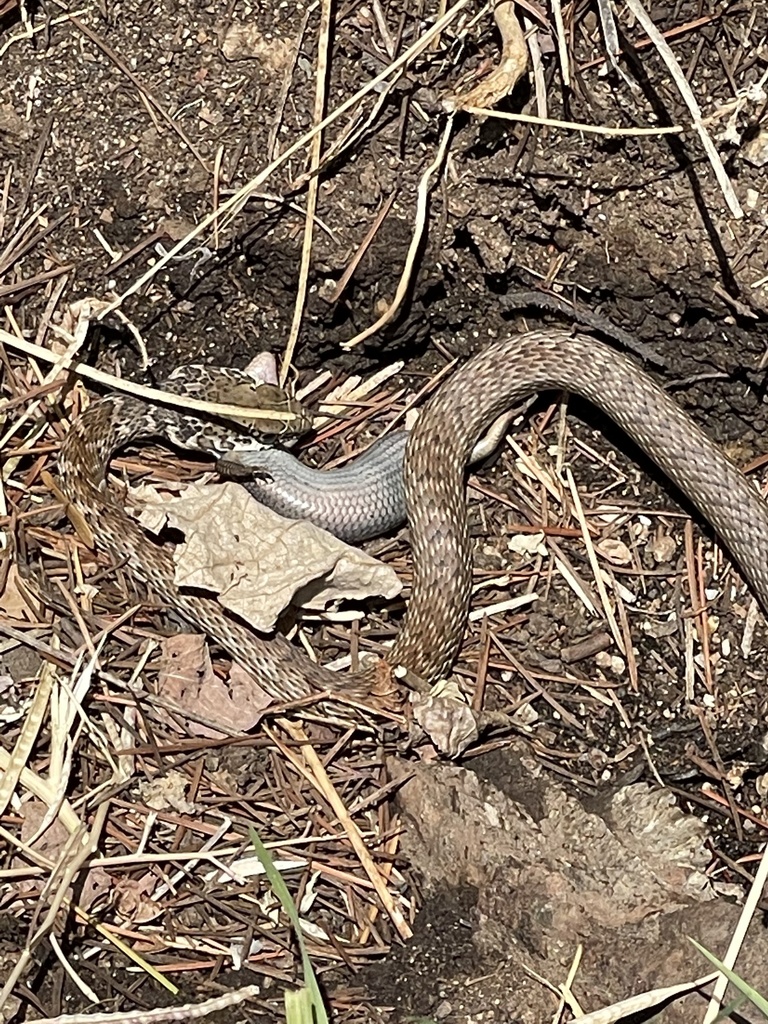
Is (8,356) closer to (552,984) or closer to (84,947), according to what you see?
(84,947)

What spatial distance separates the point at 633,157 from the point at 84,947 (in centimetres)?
323

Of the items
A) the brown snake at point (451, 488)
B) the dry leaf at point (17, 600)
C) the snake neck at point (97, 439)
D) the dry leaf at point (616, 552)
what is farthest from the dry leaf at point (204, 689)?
the dry leaf at point (616, 552)

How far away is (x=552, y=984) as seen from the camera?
3455 mm

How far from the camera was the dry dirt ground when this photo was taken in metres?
3.60

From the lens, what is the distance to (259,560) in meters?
3.98

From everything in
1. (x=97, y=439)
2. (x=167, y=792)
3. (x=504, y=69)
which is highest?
(x=504, y=69)

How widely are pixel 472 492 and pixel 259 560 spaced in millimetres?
854

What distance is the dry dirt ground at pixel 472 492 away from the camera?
3604mm

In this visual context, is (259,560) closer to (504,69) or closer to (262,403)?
(262,403)

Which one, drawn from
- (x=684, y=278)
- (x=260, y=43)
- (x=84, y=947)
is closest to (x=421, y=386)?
(x=684, y=278)

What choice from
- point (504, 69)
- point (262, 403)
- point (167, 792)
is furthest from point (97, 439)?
point (504, 69)

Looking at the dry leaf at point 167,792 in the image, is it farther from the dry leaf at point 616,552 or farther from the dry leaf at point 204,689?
the dry leaf at point 616,552

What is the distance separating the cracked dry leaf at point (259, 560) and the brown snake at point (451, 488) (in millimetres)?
92

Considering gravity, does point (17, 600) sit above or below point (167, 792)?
above
